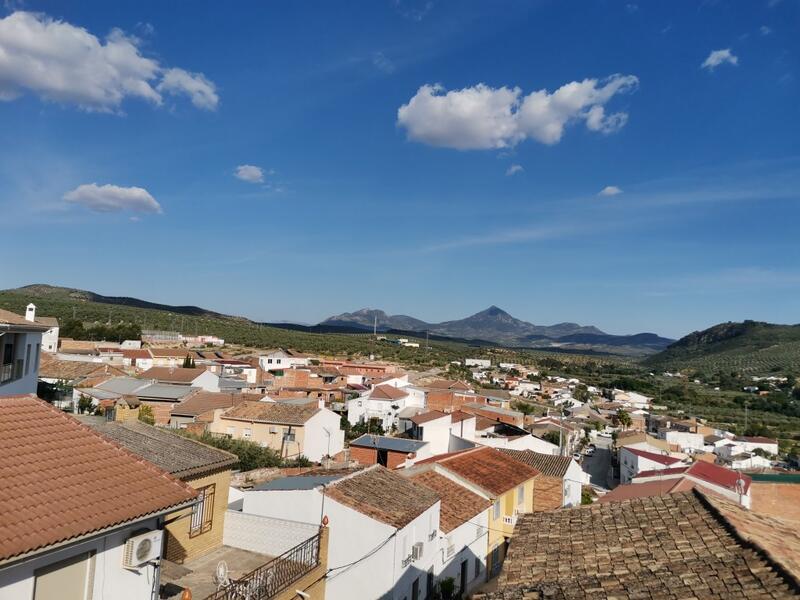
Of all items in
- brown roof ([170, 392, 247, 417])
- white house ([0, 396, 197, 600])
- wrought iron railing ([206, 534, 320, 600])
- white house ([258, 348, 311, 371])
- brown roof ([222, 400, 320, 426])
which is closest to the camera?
white house ([0, 396, 197, 600])

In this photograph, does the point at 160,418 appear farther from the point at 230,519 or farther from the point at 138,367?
the point at 138,367

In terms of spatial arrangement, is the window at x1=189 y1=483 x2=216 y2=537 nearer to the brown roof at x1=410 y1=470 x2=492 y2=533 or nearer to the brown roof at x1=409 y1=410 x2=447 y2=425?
Result: the brown roof at x1=410 y1=470 x2=492 y2=533

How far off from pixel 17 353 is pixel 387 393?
3361cm

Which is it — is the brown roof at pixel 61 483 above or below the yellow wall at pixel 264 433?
above

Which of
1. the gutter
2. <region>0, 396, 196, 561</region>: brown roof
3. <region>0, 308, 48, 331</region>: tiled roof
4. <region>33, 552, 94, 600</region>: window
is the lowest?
<region>33, 552, 94, 600</region>: window

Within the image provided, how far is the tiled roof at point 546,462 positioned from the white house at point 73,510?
782 inches

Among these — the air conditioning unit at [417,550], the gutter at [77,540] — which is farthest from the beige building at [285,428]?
the gutter at [77,540]

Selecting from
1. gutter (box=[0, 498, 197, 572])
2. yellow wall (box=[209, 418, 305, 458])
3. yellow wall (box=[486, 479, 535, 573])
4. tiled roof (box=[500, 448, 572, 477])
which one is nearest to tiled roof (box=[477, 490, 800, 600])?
gutter (box=[0, 498, 197, 572])

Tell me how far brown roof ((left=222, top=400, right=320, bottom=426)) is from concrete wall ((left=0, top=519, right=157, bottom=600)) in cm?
2428

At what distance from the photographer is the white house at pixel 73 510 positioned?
5883 millimetres

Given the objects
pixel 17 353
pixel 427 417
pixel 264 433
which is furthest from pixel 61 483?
pixel 427 417

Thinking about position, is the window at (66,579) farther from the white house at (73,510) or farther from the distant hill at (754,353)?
the distant hill at (754,353)

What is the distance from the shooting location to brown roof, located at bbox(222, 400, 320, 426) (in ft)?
104

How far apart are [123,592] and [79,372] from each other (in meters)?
41.6
